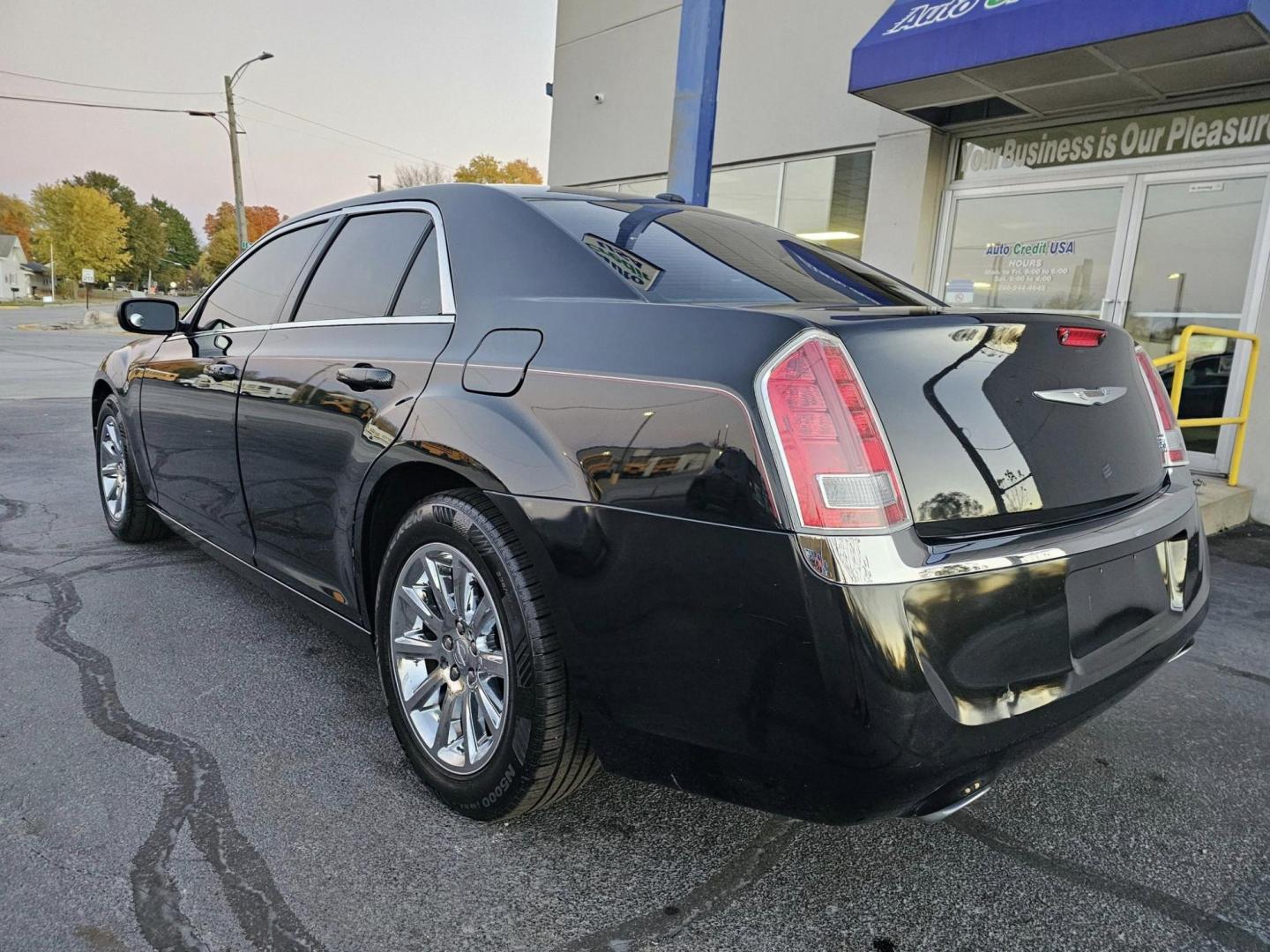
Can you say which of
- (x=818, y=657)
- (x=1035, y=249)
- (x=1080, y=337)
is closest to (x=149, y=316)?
(x=818, y=657)

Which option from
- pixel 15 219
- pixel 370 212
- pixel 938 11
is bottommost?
pixel 370 212

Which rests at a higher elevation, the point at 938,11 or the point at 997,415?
the point at 938,11

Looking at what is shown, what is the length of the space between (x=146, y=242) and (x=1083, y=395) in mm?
122797

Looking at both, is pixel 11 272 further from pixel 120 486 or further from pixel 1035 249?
pixel 1035 249

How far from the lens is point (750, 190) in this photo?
1002cm

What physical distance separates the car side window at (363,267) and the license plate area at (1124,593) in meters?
2.01

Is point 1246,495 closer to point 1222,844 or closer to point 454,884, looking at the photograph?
point 1222,844

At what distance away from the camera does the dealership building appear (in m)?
5.86

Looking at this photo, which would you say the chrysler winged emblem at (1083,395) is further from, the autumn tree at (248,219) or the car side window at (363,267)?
the autumn tree at (248,219)

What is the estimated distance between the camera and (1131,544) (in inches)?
74.5

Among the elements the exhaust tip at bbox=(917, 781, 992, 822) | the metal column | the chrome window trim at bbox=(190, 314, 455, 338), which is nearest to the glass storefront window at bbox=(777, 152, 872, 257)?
the metal column

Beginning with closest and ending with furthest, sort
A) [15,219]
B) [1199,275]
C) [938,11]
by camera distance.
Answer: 1. [938,11]
2. [1199,275]
3. [15,219]

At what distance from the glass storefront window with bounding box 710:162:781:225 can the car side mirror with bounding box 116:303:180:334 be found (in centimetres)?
678

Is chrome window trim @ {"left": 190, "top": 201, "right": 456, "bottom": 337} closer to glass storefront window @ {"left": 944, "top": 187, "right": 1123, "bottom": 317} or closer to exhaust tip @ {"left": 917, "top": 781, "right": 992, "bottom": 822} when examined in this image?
exhaust tip @ {"left": 917, "top": 781, "right": 992, "bottom": 822}
